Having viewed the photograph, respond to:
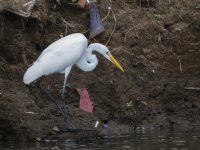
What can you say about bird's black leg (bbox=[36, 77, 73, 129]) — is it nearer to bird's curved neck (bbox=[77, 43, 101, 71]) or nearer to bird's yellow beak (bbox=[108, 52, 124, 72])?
bird's curved neck (bbox=[77, 43, 101, 71])

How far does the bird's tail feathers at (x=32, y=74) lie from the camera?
1216 cm

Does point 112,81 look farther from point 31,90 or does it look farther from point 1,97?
point 1,97

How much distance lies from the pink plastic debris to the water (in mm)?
1231

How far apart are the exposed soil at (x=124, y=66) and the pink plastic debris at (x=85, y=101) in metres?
0.12

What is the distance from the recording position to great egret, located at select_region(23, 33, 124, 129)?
1223 centimetres

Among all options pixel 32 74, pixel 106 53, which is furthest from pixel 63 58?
pixel 106 53

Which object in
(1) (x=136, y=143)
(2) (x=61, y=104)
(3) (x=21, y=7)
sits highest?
(3) (x=21, y=7)

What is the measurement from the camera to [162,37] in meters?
14.5

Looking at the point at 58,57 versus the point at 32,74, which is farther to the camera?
the point at 58,57

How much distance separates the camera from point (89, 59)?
Answer: 1313cm

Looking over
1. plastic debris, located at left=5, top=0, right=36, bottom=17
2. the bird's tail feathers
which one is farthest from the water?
plastic debris, located at left=5, top=0, right=36, bottom=17

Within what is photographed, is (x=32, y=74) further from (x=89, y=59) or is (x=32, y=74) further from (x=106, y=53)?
(x=106, y=53)

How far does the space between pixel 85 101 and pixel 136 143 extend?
2.21 m

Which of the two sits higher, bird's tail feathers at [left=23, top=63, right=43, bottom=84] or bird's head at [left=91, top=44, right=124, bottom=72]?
bird's head at [left=91, top=44, right=124, bottom=72]
